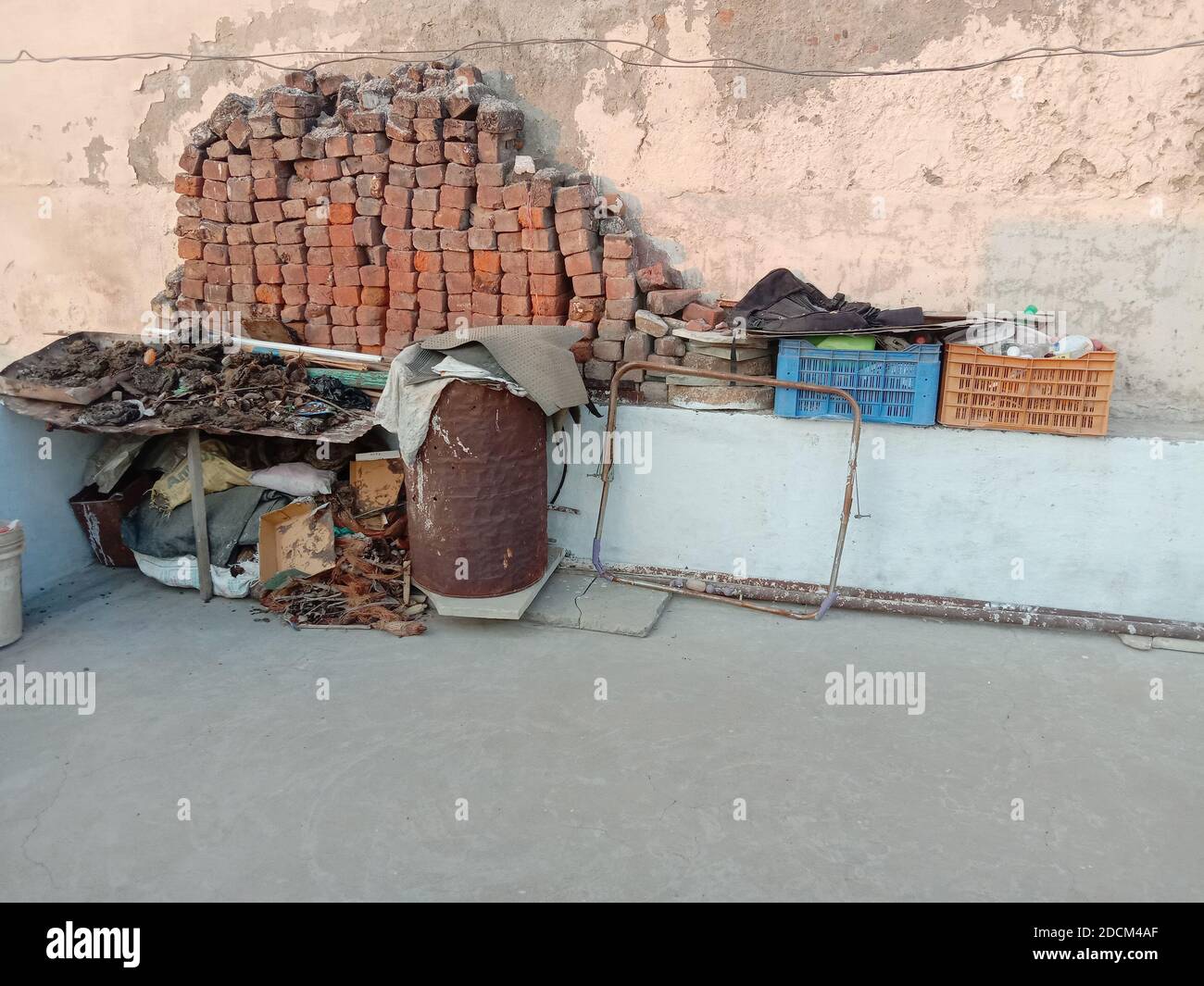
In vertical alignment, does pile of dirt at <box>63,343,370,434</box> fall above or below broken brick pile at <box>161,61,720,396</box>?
below

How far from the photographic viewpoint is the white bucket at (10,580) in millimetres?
4598

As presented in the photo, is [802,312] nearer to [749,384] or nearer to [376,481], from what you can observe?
[749,384]

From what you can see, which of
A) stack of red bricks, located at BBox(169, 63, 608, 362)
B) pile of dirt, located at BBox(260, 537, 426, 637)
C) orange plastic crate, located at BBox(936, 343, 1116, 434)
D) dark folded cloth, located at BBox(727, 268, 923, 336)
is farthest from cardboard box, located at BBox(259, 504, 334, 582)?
orange plastic crate, located at BBox(936, 343, 1116, 434)

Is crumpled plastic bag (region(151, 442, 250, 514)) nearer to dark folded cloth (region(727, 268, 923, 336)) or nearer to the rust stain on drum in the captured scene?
the rust stain on drum

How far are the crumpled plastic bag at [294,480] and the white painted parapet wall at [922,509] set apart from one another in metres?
1.43

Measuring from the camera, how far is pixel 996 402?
4.83m

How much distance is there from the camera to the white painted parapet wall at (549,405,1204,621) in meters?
4.71

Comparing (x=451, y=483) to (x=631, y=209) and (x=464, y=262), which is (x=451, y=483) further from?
(x=631, y=209)

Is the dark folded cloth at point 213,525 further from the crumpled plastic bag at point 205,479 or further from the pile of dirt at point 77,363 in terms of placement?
the pile of dirt at point 77,363

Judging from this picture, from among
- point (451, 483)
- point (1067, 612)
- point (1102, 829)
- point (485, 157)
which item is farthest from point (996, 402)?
point (485, 157)

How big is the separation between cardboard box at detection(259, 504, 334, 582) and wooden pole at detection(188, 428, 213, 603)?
330mm

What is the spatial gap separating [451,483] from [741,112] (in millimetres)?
3085

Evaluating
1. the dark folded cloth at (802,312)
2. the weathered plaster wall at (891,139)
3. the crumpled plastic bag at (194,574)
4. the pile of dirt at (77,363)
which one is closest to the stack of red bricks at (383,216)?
the weathered plaster wall at (891,139)

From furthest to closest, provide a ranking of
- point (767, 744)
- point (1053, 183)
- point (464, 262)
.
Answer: point (464, 262)
point (1053, 183)
point (767, 744)
